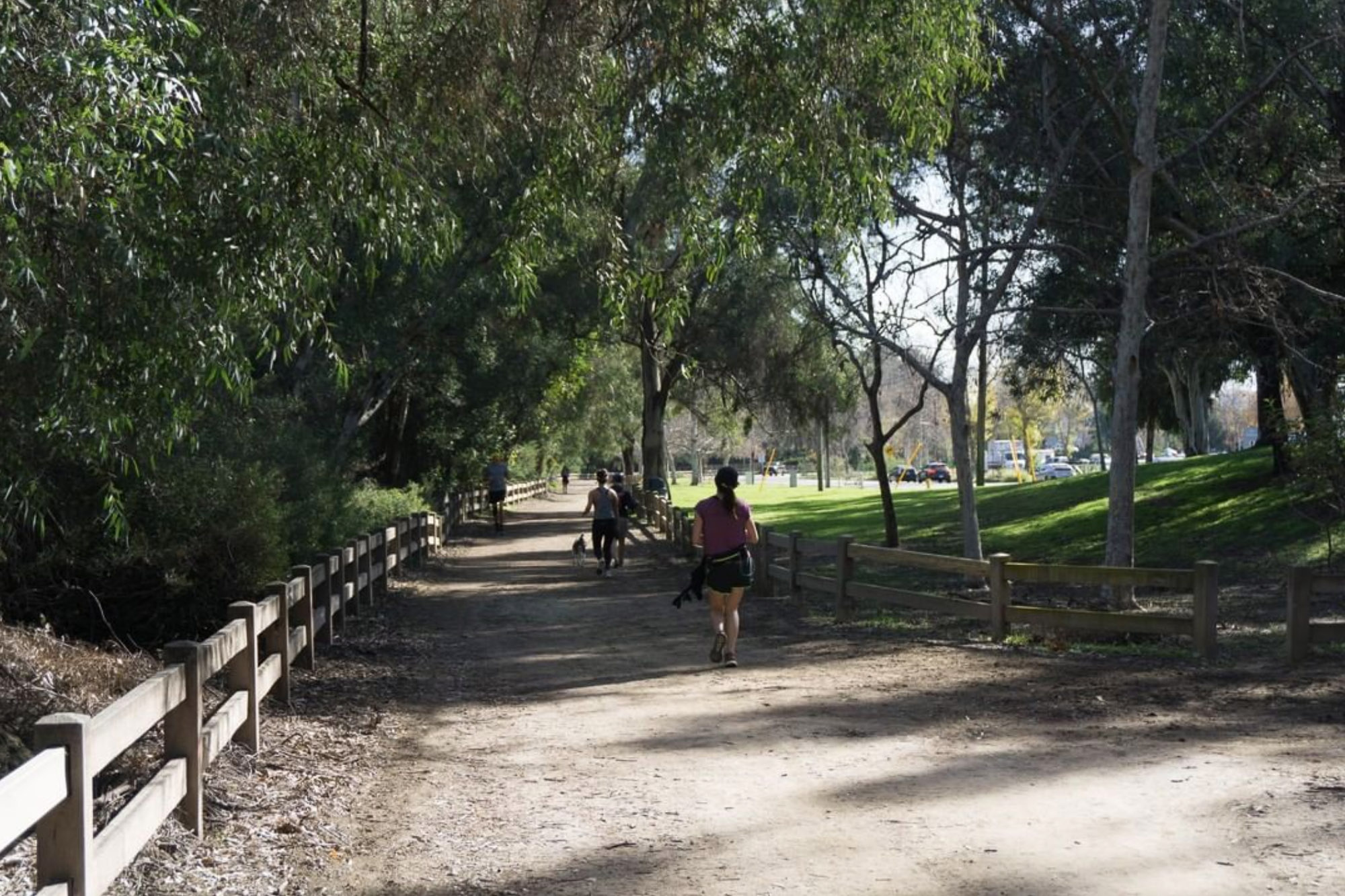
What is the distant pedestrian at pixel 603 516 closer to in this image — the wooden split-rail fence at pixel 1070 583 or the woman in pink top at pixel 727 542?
the wooden split-rail fence at pixel 1070 583

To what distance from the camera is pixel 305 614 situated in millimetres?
11852

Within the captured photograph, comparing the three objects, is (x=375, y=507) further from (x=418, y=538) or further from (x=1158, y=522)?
(x=1158, y=522)

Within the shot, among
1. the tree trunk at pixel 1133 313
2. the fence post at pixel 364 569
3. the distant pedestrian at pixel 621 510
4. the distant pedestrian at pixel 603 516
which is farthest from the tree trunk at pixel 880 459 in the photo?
the fence post at pixel 364 569

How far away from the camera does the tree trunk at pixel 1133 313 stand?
52.3 ft

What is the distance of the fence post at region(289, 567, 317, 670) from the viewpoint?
1153cm

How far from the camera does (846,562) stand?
1642 cm

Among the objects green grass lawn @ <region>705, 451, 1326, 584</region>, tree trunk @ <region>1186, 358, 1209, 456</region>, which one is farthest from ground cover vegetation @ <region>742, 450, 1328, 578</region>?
tree trunk @ <region>1186, 358, 1209, 456</region>

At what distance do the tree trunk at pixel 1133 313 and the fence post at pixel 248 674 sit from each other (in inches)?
415

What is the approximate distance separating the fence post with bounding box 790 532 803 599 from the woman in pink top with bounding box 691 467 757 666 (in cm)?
471

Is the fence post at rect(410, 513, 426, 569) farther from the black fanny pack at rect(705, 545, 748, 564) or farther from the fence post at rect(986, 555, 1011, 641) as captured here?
the fence post at rect(986, 555, 1011, 641)

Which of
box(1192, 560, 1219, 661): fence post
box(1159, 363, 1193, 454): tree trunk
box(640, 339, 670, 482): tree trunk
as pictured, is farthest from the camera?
box(1159, 363, 1193, 454): tree trunk

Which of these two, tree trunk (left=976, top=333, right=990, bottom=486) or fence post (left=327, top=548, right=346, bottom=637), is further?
tree trunk (left=976, top=333, right=990, bottom=486)

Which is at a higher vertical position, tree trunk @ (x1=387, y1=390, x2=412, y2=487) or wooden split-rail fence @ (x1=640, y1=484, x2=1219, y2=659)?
tree trunk @ (x1=387, y1=390, x2=412, y2=487)

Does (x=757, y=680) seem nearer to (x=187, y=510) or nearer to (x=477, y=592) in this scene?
(x=187, y=510)
